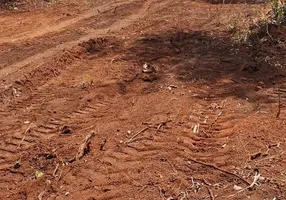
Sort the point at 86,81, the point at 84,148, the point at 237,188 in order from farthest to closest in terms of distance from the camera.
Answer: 1. the point at 86,81
2. the point at 84,148
3. the point at 237,188

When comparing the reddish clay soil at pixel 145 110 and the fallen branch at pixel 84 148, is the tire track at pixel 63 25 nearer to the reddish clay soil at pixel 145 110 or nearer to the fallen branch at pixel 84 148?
the reddish clay soil at pixel 145 110

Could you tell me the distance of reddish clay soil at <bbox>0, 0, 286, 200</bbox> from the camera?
383 centimetres

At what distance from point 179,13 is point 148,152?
6.29 meters

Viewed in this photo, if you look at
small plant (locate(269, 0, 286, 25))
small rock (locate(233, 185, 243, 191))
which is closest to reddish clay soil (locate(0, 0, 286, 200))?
small rock (locate(233, 185, 243, 191))

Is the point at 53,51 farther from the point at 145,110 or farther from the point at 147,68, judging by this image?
the point at 145,110

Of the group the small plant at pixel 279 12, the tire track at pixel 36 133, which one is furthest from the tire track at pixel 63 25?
the small plant at pixel 279 12

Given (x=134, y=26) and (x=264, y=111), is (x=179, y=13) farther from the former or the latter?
(x=264, y=111)

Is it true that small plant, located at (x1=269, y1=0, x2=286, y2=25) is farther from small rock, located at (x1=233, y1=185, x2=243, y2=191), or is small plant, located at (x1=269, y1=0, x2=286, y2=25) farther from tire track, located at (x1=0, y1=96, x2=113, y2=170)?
small rock, located at (x1=233, y1=185, x2=243, y2=191)

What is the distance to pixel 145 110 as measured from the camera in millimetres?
5203

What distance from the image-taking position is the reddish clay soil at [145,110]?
3834mm

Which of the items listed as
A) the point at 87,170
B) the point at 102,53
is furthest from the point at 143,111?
the point at 102,53

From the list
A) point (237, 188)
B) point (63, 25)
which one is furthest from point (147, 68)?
point (63, 25)

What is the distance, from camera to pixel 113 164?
4.11 m

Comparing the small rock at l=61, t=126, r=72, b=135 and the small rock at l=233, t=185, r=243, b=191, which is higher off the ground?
the small rock at l=233, t=185, r=243, b=191
